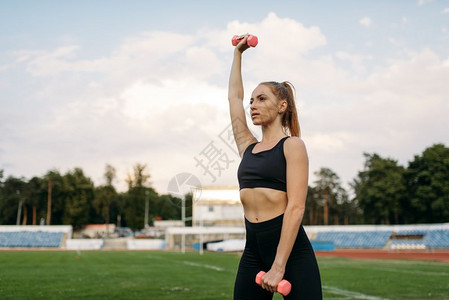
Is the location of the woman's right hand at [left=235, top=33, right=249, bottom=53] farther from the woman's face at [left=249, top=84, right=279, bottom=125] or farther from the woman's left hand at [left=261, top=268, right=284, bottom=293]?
the woman's left hand at [left=261, top=268, right=284, bottom=293]

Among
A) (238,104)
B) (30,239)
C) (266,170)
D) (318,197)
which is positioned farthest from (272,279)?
(318,197)

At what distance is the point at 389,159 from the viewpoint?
7169 cm

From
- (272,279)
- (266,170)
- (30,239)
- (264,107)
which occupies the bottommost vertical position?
(30,239)

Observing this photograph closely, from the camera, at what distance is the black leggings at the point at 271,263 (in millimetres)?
2616

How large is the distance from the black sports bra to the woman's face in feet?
0.66

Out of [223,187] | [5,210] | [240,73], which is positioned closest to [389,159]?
[223,187]

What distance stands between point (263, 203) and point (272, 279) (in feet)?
1.52

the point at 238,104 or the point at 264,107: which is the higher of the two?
the point at 238,104

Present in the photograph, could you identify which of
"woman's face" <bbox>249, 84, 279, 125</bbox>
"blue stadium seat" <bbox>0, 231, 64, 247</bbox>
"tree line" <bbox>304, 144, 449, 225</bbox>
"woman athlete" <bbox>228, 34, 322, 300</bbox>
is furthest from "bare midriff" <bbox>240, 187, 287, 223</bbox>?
"tree line" <bbox>304, 144, 449, 225</bbox>

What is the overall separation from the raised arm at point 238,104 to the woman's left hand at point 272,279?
0.92m

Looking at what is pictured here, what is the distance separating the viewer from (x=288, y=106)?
118 inches

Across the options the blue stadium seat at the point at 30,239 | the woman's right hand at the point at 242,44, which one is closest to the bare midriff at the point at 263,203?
the woman's right hand at the point at 242,44

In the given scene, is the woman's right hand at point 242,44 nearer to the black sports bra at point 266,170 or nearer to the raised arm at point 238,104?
the raised arm at point 238,104

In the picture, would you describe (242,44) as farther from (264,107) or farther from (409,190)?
(409,190)
